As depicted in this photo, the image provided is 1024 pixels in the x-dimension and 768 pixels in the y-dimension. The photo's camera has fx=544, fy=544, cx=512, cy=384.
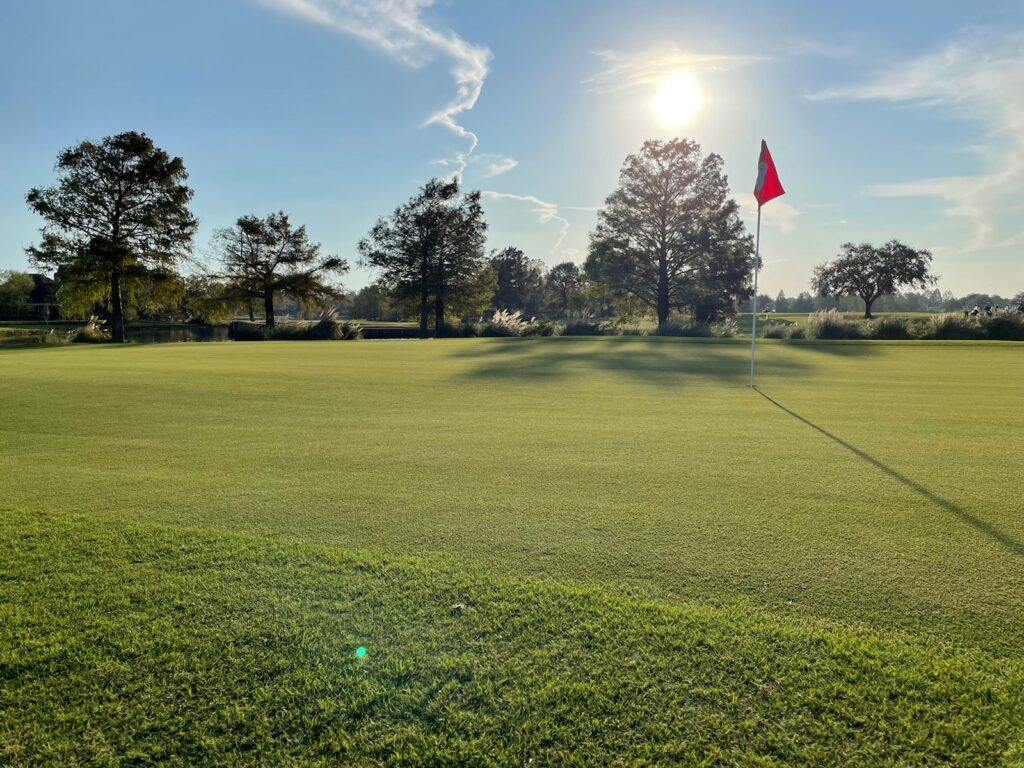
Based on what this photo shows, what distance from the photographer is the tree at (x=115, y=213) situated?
Result: 27.6 m

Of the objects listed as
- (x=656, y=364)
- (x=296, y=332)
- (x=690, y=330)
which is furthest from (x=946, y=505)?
(x=296, y=332)

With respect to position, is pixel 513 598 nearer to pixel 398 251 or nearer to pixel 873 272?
pixel 398 251

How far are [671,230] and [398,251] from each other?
21336 mm

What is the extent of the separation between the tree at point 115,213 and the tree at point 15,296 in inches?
1519

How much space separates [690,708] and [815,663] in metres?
0.59

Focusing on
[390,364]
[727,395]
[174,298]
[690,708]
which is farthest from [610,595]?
[174,298]

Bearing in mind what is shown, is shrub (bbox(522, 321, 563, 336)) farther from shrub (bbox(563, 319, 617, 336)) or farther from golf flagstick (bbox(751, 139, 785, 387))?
golf flagstick (bbox(751, 139, 785, 387))

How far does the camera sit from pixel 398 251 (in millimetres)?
44281

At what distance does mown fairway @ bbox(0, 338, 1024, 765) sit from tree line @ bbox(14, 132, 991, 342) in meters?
29.1

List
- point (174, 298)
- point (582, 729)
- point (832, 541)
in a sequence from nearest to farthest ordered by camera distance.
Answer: point (582, 729), point (832, 541), point (174, 298)

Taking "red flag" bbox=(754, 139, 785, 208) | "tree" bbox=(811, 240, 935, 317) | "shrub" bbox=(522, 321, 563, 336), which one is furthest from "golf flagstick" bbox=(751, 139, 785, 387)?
"tree" bbox=(811, 240, 935, 317)

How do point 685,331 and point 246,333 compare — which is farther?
point 246,333

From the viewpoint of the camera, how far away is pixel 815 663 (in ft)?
6.94

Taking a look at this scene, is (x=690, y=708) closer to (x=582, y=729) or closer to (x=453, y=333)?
(x=582, y=729)
